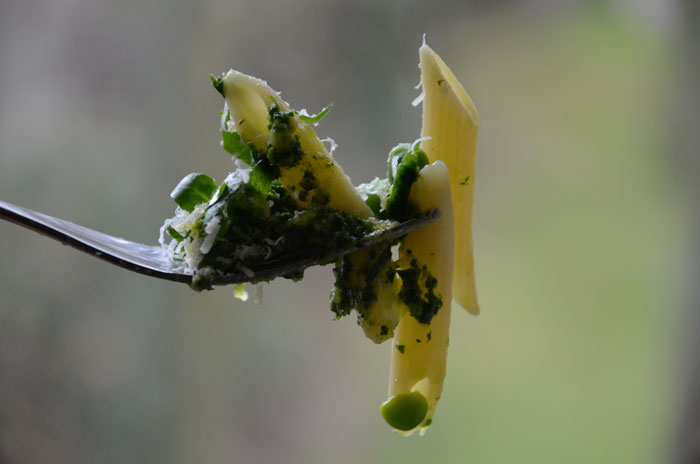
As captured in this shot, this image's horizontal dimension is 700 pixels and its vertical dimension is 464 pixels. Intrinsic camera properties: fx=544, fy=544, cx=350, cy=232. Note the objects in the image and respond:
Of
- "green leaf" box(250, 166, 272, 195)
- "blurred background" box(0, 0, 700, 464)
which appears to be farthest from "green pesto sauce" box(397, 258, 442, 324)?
"blurred background" box(0, 0, 700, 464)

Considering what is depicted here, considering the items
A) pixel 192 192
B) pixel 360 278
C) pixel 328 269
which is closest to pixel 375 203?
pixel 360 278

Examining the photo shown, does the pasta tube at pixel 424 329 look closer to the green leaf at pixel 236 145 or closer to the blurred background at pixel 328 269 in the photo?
the green leaf at pixel 236 145

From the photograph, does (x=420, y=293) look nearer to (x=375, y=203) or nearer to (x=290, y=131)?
(x=375, y=203)

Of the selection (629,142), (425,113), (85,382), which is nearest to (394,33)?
(629,142)

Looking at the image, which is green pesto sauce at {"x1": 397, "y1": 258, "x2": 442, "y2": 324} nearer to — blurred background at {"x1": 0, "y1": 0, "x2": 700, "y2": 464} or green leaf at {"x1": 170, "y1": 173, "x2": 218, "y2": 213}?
green leaf at {"x1": 170, "y1": 173, "x2": 218, "y2": 213}

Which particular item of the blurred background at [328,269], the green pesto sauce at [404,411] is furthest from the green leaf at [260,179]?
the blurred background at [328,269]
